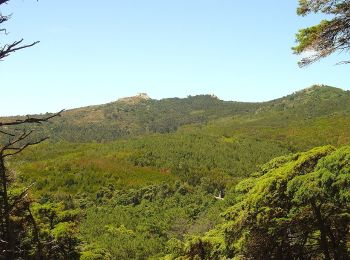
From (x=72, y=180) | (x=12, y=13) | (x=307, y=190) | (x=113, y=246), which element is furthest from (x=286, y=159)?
(x=72, y=180)

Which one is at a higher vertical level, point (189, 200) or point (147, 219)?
point (189, 200)

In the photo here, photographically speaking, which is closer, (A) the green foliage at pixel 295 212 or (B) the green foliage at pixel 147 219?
(A) the green foliage at pixel 295 212

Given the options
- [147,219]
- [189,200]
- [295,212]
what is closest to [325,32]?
[295,212]

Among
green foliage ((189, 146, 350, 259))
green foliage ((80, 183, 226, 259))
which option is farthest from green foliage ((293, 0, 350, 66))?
green foliage ((80, 183, 226, 259))

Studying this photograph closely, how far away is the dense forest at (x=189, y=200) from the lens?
50.7ft

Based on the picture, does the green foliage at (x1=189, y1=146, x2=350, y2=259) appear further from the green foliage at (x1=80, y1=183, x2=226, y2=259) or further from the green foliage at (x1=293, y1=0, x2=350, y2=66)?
the green foliage at (x1=80, y1=183, x2=226, y2=259)

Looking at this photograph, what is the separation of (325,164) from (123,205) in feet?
353

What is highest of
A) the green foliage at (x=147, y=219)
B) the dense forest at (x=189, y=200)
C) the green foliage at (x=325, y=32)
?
the green foliage at (x=325, y=32)

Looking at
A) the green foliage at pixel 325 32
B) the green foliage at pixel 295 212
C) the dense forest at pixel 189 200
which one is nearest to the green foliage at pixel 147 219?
the dense forest at pixel 189 200

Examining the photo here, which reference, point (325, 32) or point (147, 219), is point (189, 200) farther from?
point (325, 32)

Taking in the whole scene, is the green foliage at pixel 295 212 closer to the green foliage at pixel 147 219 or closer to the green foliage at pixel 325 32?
the green foliage at pixel 325 32

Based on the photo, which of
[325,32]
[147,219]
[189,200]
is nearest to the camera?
[325,32]

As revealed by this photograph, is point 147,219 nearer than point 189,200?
Yes

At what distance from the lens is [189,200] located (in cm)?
11275
